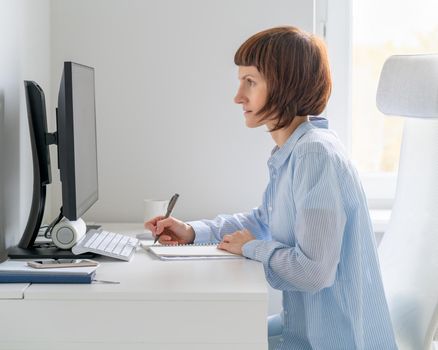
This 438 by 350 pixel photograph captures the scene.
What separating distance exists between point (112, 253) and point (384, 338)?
0.61 meters

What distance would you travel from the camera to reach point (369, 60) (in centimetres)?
285

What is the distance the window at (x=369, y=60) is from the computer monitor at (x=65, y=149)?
1028 mm

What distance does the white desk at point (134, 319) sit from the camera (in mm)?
1485

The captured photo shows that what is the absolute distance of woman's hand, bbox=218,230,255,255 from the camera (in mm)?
1867

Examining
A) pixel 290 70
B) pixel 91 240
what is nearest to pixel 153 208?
pixel 91 240

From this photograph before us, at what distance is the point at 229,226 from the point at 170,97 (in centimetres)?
64

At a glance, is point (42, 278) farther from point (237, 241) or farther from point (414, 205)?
point (414, 205)

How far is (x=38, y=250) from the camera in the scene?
6.18ft

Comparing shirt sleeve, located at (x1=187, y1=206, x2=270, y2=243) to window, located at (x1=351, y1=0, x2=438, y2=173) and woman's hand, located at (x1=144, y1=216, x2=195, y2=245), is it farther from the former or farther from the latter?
window, located at (x1=351, y1=0, x2=438, y2=173)

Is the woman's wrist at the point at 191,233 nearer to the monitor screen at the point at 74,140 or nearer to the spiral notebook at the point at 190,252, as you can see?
the spiral notebook at the point at 190,252

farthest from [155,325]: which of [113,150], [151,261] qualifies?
[113,150]

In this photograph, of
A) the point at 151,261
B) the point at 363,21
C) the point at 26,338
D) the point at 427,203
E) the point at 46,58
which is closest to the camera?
the point at 26,338

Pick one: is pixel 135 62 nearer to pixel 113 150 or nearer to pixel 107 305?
pixel 113 150

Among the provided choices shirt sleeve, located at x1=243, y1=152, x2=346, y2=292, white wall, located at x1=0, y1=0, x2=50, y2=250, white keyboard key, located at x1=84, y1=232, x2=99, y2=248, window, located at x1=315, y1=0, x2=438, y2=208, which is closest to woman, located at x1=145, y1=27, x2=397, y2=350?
shirt sleeve, located at x1=243, y1=152, x2=346, y2=292
